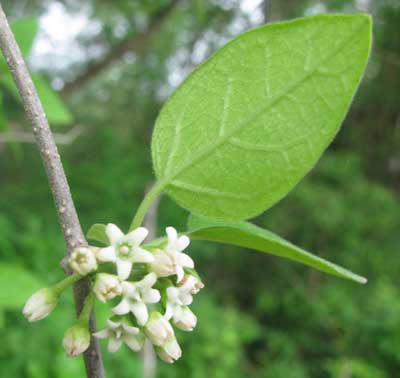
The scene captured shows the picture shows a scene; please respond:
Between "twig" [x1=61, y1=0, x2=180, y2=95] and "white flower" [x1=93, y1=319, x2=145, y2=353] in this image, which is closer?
"white flower" [x1=93, y1=319, x2=145, y2=353]

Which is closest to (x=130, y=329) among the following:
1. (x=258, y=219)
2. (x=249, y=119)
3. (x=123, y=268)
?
(x=123, y=268)

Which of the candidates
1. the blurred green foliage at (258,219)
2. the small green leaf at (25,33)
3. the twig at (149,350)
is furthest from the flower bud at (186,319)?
the blurred green foliage at (258,219)

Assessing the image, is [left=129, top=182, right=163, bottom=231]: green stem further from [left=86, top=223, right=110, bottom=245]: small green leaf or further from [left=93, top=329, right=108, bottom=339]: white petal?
[left=93, top=329, right=108, bottom=339]: white petal

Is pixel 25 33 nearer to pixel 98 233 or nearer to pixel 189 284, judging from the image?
pixel 98 233

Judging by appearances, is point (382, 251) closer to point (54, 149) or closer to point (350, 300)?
point (350, 300)

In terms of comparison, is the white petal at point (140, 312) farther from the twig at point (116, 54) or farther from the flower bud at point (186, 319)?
the twig at point (116, 54)

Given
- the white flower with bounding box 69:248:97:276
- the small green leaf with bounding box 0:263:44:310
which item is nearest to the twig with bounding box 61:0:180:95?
the small green leaf with bounding box 0:263:44:310
